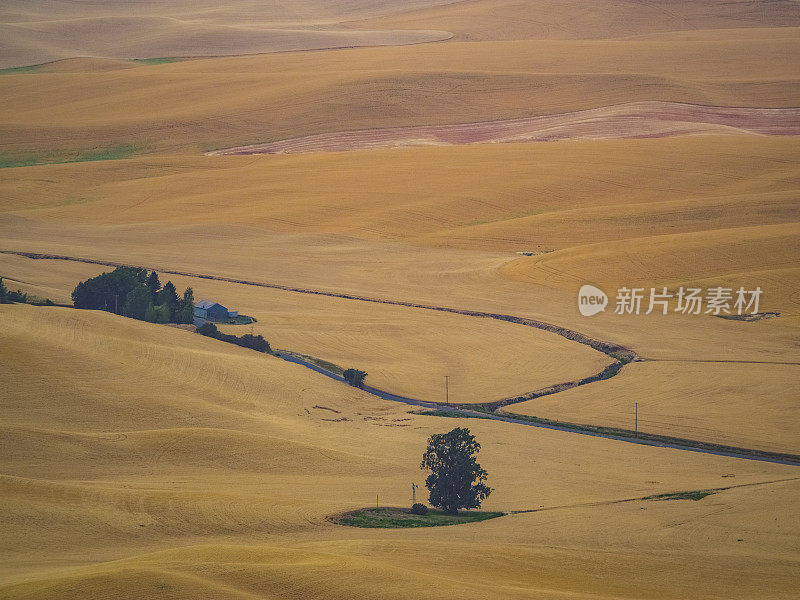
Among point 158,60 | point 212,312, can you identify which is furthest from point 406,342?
point 158,60

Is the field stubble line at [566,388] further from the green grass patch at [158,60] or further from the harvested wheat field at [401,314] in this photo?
the green grass patch at [158,60]

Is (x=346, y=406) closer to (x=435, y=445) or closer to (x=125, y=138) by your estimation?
(x=435, y=445)

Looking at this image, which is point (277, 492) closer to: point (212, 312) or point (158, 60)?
point (212, 312)

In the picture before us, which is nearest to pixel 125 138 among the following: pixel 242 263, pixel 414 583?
pixel 242 263

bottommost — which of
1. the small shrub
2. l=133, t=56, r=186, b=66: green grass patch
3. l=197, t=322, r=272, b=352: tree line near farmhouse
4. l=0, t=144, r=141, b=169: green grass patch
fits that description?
the small shrub

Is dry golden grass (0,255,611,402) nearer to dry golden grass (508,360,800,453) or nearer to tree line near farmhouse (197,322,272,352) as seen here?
tree line near farmhouse (197,322,272,352)

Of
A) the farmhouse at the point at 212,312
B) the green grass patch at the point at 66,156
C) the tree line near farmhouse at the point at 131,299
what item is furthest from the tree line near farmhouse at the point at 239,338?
Result: the green grass patch at the point at 66,156

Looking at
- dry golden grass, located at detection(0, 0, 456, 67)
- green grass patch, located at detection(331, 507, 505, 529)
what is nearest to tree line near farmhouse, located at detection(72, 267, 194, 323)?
green grass patch, located at detection(331, 507, 505, 529)
